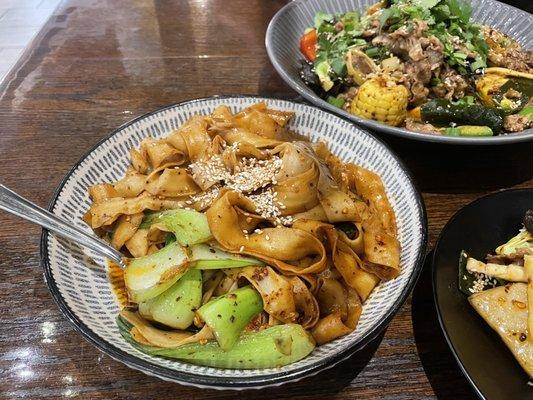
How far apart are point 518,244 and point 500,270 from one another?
0.16 meters

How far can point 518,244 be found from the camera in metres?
1.47

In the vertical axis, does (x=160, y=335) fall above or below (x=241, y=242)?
below

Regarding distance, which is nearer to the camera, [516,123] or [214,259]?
[214,259]

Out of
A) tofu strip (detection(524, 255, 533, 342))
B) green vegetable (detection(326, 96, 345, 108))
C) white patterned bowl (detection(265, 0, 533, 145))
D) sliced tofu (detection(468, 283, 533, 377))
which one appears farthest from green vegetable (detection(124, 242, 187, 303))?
green vegetable (detection(326, 96, 345, 108))

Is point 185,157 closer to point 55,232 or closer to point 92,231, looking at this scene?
point 92,231

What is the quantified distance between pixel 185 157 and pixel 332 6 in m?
1.94

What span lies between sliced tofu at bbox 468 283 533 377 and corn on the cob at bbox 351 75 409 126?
3.36ft

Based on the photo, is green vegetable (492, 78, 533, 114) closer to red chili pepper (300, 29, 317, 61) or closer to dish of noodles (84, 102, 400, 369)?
red chili pepper (300, 29, 317, 61)

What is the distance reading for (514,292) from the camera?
4.32 ft

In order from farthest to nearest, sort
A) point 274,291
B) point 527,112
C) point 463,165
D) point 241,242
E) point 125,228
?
1. point 527,112
2. point 463,165
3. point 125,228
4. point 241,242
5. point 274,291

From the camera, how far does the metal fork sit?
1298 millimetres

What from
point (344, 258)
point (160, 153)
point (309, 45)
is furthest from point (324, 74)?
point (344, 258)

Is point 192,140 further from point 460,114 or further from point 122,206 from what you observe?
point 460,114

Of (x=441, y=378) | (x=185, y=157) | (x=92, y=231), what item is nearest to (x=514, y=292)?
(x=441, y=378)
